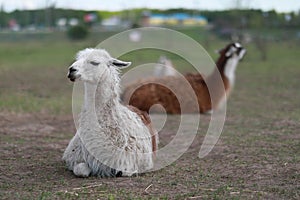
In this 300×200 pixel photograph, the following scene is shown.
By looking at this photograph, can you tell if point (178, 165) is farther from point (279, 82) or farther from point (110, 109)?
point (279, 82)

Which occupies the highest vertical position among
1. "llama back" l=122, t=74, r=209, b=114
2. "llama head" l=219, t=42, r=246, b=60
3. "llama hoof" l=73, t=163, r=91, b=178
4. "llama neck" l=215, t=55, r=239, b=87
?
"llama head" l=219, t=42, r=246, b=60

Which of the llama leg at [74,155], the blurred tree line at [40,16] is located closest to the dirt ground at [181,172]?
the llama leg at [74,155]

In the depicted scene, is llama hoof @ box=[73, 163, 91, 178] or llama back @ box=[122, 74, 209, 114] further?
llama back @ box=[122, 74, 209, 114]

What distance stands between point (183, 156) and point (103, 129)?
5.58ft

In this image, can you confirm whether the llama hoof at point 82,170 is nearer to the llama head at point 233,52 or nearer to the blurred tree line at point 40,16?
the llama head at point 233,52

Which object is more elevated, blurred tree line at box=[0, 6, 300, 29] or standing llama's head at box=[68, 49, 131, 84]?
standing llama's head at box=[68, 49, 131, 84]

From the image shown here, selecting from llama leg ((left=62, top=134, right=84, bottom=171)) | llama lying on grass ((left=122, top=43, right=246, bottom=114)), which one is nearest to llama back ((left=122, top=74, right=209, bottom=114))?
llama lying on grass ((left=122, top=43, right=246, bottom=114))

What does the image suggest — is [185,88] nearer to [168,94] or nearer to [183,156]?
[168,94]

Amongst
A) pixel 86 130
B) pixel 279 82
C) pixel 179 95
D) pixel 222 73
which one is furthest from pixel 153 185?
pixel 279 82

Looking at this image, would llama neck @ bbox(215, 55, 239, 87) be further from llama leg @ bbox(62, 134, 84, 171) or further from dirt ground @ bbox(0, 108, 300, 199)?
llama leg @ bbox(62, 134, 84, 171)

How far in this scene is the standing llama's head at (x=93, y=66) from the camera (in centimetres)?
548

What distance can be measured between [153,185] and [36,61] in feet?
69.1

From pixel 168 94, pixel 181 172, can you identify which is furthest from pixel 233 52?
pixel 181 172

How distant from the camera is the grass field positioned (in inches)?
204
